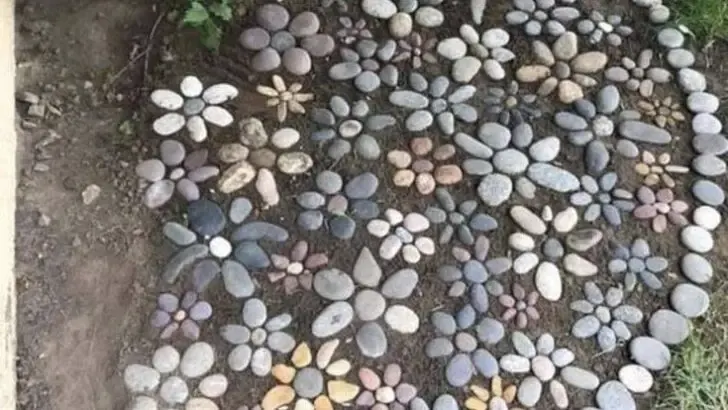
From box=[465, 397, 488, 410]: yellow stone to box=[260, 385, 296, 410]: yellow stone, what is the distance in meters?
0.29

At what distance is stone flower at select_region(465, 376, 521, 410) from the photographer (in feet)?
6.15

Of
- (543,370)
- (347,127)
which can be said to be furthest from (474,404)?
(347,127)

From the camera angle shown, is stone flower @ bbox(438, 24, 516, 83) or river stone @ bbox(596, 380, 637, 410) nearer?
river stone @ bbox(596, 380, 637, 410)

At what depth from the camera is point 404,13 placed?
2.27m

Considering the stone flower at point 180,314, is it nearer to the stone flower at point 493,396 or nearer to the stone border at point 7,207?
the stone border at point 7,207

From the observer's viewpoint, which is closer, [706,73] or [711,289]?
[711,289]

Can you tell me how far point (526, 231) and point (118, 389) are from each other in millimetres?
763

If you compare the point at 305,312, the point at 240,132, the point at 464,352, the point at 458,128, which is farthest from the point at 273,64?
the point at 464,352

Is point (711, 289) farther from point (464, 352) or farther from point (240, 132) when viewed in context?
point (240, 132)

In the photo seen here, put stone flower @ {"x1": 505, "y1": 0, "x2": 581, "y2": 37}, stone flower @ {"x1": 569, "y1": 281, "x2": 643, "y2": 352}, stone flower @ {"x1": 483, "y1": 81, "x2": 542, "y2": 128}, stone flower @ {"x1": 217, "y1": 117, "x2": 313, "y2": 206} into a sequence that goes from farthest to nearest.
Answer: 1. stone flower @ {"x1": 505, "y1": 0, "x2": 581, "y2": 37}
2. stone flower @ {"x1": 483, "y1": 81, "x2": 542, "y2": 128}
3. stone flower @ {"x1": 217, "y1": 117, "x2": 313, "y2": 206}
4. stone flower @ {"x1": 569, "y1": 281, "x2": 643, "y2": 352}

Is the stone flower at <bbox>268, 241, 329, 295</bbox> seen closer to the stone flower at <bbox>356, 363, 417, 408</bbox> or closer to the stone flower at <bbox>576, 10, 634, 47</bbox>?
the stone flower at <bbox>356, 363, 417, 408</bbox>

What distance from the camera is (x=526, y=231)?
205 centimetres

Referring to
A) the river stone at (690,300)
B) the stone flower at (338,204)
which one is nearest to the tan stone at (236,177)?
the stone flower at (338,204)


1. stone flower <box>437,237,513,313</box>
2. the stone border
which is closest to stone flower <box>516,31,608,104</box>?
stone flower <box>437,237,513,313</box>
